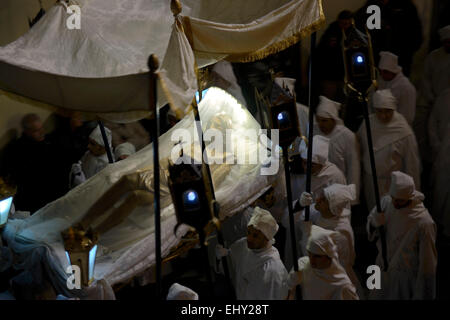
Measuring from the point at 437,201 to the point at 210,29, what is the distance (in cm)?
358

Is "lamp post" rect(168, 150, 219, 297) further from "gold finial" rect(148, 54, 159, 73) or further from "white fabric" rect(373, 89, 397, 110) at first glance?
"white fabric" rect(373, 89, 397, 110)

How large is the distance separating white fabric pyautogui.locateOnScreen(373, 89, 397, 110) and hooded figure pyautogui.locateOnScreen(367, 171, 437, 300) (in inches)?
52.0

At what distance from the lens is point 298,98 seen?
33.0 ft

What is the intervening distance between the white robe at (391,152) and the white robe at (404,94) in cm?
55

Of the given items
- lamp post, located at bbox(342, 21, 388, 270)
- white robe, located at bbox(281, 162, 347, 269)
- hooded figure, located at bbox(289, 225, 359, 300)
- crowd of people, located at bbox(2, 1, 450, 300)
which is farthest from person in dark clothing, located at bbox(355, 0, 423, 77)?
hooded figure, located at bbox(289, 225, 359, 300)

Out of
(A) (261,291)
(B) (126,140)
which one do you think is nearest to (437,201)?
(A) (261,291)

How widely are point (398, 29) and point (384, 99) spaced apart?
2.21 meters

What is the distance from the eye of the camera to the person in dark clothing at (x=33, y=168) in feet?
25.5

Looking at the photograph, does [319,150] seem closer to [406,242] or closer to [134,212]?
[406,242]

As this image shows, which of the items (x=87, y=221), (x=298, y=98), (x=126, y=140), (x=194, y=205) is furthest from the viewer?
(x=298, y=98)

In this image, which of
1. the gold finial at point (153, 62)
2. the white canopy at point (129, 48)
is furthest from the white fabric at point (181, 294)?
the gold finial at point (153, 62)

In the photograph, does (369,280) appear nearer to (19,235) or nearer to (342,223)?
(342,223)

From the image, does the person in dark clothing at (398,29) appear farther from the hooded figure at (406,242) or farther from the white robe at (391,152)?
the hooded figure at (406,242)

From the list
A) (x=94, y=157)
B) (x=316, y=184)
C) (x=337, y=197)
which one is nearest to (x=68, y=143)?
(x=94, y=157)
